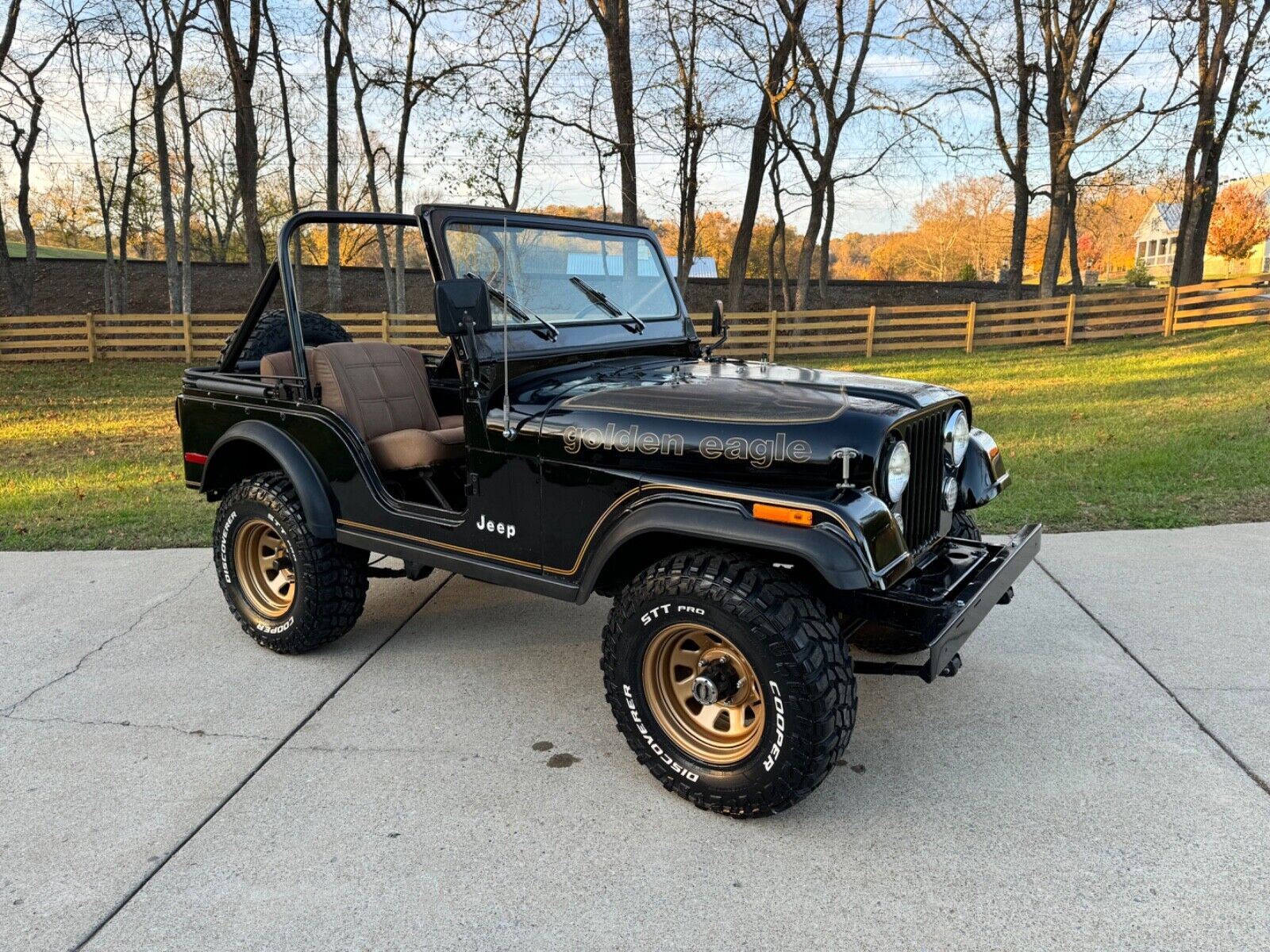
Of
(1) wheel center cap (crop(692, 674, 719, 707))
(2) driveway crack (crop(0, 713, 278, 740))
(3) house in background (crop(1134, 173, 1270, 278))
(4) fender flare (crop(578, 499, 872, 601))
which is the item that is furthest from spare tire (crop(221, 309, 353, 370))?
(3) house in background (crop(1134, 173, 1270, 278))

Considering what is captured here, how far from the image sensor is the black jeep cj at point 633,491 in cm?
254

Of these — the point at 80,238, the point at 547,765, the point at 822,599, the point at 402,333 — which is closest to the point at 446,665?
the point at 547,765

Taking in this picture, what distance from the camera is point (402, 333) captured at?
17.2 meters

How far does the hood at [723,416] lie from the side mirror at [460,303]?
32cm

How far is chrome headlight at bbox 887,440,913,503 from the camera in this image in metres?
2.65

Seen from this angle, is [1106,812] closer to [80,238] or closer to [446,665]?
[446,665]

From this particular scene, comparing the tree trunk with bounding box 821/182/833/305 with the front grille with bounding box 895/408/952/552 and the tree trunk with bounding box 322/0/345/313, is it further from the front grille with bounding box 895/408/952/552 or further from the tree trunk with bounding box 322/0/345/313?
the front grille with bounding box 895/408/952/552

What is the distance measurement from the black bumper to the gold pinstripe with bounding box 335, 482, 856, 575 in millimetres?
343

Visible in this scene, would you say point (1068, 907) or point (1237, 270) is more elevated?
point (1237, 270)

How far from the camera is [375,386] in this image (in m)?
4.04

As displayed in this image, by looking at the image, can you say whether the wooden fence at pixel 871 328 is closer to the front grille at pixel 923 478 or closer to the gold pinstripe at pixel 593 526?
the gold pinstripe at pixel 593 526

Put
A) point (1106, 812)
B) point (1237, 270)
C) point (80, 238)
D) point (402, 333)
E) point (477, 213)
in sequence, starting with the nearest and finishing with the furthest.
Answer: point (1106, 812) → point (477, 213) → point (402, 333) → point (80, 238) → point (1237, 270)

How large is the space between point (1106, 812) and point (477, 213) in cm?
298

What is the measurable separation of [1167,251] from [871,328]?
82.4 metres
